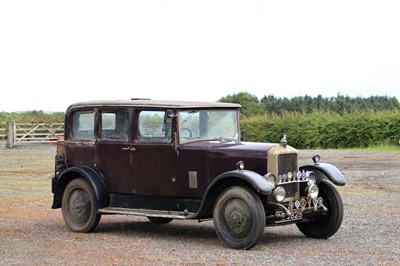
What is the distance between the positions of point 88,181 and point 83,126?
1093 mm

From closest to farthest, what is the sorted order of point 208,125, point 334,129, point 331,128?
1. point 208,125
2. point 334,129
3. point 331,128

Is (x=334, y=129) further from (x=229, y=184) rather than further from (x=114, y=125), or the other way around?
(x=229, y=184)

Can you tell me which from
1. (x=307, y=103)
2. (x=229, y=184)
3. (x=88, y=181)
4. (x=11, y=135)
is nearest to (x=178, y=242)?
(x=229, y=184)

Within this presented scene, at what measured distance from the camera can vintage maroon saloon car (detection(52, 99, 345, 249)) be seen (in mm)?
11422

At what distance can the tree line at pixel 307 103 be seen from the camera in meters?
70.6

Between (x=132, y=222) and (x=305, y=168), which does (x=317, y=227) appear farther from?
(x=132, y=222)

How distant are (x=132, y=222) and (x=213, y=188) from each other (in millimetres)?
3459

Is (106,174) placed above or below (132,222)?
above

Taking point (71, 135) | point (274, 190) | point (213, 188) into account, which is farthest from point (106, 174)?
point (274, 190)

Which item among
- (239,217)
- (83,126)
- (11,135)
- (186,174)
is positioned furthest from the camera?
(11,135)

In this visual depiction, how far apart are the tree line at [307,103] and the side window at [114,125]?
177 ft

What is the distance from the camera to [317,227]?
40.9 ft

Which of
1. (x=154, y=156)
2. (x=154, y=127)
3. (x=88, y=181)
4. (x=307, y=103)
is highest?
(x=307, y=103)

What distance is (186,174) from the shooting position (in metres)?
12.2
